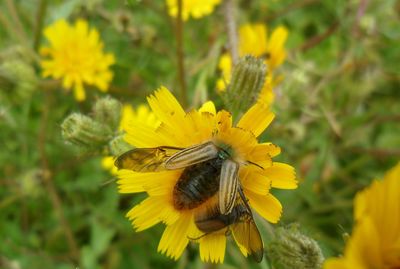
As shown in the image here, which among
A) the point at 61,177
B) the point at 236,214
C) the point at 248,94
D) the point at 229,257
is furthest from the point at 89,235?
the point at 236,214

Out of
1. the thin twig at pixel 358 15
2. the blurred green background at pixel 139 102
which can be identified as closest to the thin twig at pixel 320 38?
the blurred green background at pixel 139 102

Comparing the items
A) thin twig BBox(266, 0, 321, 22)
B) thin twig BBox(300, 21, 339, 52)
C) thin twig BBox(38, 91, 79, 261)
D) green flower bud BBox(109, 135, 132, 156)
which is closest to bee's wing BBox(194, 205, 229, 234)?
green flower bud BBox(109, 135, 132, 156)

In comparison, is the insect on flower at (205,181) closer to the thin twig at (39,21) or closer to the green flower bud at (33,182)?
the green flower bud at (33,182)

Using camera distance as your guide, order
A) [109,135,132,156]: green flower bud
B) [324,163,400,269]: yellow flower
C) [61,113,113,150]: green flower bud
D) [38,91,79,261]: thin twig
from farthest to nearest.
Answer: [38,91,79,261]: thin twig, [61,113,113,150]: green flower bud, [109,135,132,156]: green flower bud, [324,163,400,269]: yellow flower

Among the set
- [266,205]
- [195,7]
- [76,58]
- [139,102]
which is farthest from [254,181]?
[195,7]

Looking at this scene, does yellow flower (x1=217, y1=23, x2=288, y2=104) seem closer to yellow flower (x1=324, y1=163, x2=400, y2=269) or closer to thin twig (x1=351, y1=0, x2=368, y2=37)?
thin twig (x1=351, y1=0, x2=368, y2=37)

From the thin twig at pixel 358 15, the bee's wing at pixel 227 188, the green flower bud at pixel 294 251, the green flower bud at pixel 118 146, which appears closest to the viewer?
the bee's wing at pixel 227 188

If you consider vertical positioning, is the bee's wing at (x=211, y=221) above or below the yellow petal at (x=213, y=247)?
above

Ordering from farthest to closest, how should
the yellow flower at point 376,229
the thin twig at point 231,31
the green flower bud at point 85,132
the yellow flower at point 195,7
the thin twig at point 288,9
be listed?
the thin twig at point 288,9, the yellow flower at point 195,7, the thin twig at point 231,31, the green flower bud at point 85,132, the yellow flower at point 376,229
